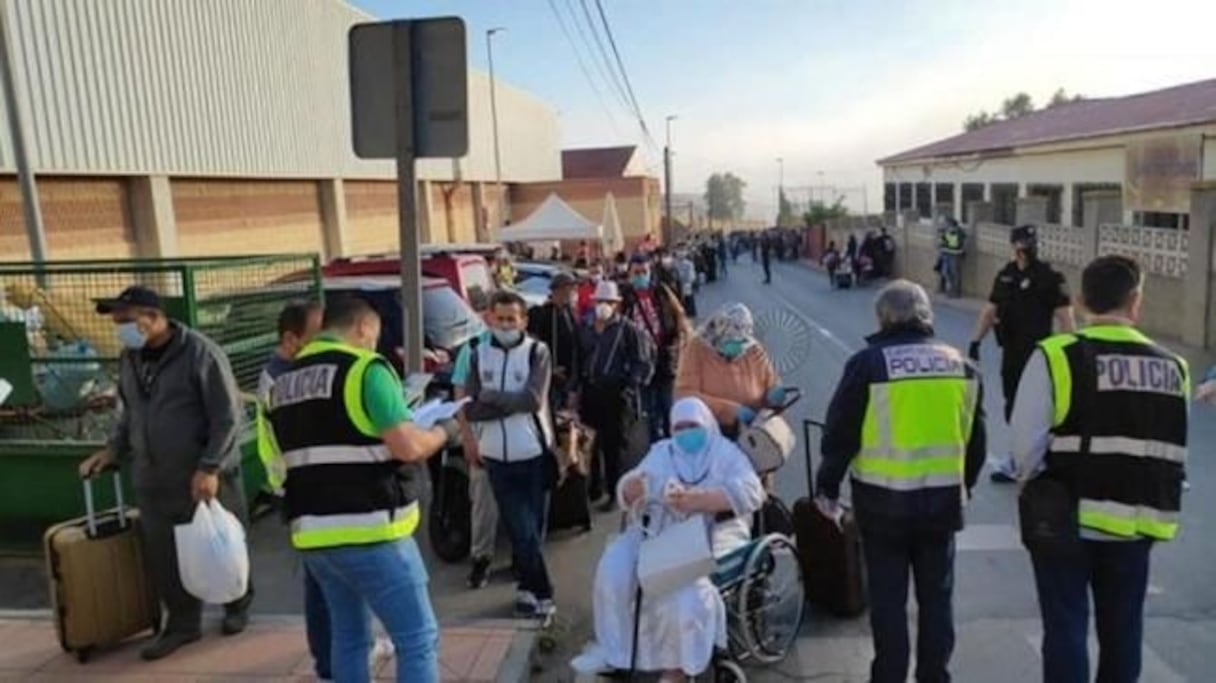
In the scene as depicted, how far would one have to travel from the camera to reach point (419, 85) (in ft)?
11.7

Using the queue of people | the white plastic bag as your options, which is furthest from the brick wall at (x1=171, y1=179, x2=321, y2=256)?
the white plastic bag

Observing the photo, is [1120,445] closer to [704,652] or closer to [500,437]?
[704,652]

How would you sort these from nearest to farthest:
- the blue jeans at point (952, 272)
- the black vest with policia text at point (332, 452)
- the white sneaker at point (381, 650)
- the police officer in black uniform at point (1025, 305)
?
the black vest with policia text at point (332, 452) < the white sneaker at point (381, 650) < the police officer in black uniform at point (1025, 305) < the blue jeans at point (952, 272)

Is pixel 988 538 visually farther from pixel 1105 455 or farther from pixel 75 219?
pixel 75 219

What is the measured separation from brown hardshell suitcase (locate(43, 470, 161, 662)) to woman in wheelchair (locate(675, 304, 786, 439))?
9.23ft

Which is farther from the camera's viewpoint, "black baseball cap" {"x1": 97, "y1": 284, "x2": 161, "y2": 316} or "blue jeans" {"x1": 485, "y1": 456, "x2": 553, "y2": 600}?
"blue jeans" {"x1": 485, "y1": 456, "x2": 553, "y2": 600}

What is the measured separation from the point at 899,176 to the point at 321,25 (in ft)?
92.9

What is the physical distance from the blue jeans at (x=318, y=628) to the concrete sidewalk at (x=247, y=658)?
0.19 m

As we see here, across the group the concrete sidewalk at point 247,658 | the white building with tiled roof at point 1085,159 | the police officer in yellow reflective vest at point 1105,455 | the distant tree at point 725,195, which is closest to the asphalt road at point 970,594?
the concrete sidewalk at point 247,658

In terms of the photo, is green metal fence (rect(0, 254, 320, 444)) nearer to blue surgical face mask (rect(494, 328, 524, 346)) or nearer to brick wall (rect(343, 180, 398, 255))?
blue surgical face mask (rect(494, 328, 524, 346))

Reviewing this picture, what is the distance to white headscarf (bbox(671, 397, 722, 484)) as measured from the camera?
376cm

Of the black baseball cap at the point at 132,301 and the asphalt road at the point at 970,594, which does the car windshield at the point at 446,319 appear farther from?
the black baseball cap at the point at 132,301

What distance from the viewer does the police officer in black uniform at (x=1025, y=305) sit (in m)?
6.52

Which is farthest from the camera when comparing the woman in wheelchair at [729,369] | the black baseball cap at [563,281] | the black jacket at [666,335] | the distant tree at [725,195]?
the distant tree at [725,195]
